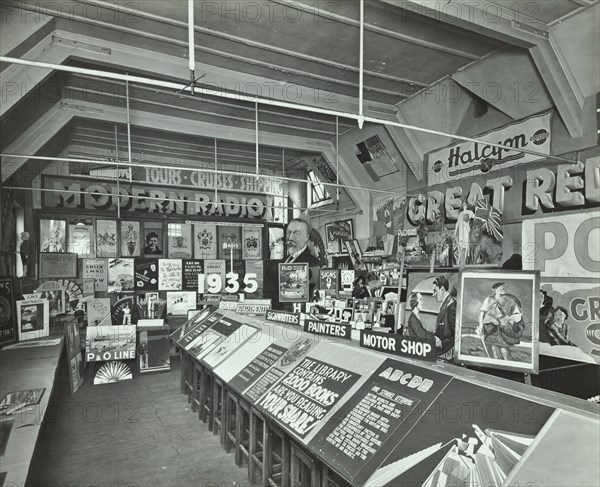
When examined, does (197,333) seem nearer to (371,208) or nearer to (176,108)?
(176,108)

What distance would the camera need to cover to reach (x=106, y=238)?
1152cm

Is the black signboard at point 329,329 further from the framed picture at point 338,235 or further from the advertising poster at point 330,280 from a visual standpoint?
the framed picture at point 338,235

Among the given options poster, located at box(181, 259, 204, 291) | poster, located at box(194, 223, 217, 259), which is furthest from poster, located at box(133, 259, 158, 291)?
poster, located at box(194, 223, 217, 259)

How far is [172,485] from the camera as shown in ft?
12.2

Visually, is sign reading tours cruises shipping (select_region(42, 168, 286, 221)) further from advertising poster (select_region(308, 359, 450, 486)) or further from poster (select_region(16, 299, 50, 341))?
advertising poster (select_region(308, 359, 450, 486))

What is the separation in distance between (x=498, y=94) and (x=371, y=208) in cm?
445

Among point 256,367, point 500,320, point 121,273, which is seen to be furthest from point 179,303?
point 500,320

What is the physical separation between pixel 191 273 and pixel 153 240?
2.21 m

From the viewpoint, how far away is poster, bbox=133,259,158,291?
10.6 meters

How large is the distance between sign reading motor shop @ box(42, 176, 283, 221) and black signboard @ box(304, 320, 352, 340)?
7075mm

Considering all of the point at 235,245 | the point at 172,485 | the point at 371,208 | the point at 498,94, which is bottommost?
the point at 172,485

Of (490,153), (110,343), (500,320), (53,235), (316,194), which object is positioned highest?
(316,194)

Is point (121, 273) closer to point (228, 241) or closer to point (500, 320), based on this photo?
point (228, 241)

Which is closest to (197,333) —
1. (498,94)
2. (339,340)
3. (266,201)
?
(339,340)
